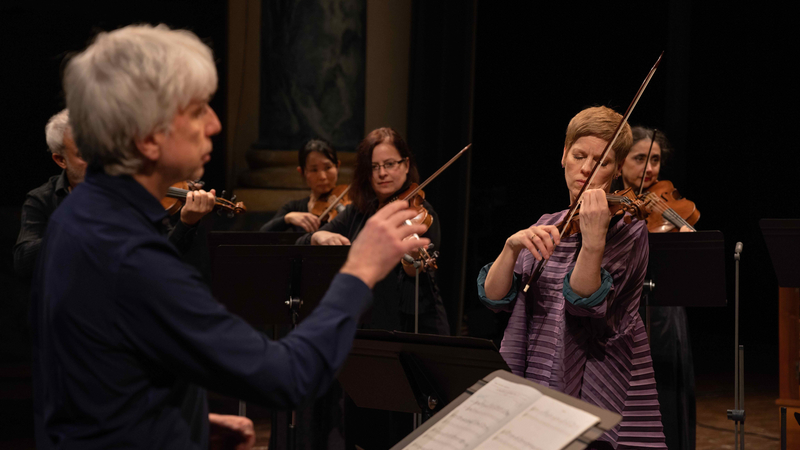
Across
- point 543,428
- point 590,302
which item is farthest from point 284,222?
point 543,428

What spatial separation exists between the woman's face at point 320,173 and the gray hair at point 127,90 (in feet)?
9.38

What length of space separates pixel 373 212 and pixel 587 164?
1337 mm

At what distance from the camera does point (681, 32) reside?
564 cm

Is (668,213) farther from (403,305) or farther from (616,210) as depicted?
(616,210)

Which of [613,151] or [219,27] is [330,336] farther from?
[219,27]

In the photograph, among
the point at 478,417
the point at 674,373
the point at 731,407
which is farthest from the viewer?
the point at 731,407

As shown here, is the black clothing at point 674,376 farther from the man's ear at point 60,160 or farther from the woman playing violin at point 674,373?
the man's ear at point 60,160

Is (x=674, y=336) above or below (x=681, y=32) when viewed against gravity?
below

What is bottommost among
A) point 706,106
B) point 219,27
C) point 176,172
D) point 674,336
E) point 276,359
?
point 674,336

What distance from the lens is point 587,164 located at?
188cm

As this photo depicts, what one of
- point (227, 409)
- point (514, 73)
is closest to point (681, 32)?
point (514, 73)


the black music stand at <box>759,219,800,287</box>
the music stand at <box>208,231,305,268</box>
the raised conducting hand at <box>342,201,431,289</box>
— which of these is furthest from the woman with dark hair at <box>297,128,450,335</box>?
the raised conducting hand at <box>342,201,431,289</box>

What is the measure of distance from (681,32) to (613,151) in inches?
169

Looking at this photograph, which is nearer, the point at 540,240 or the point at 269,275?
the point at 540,240
